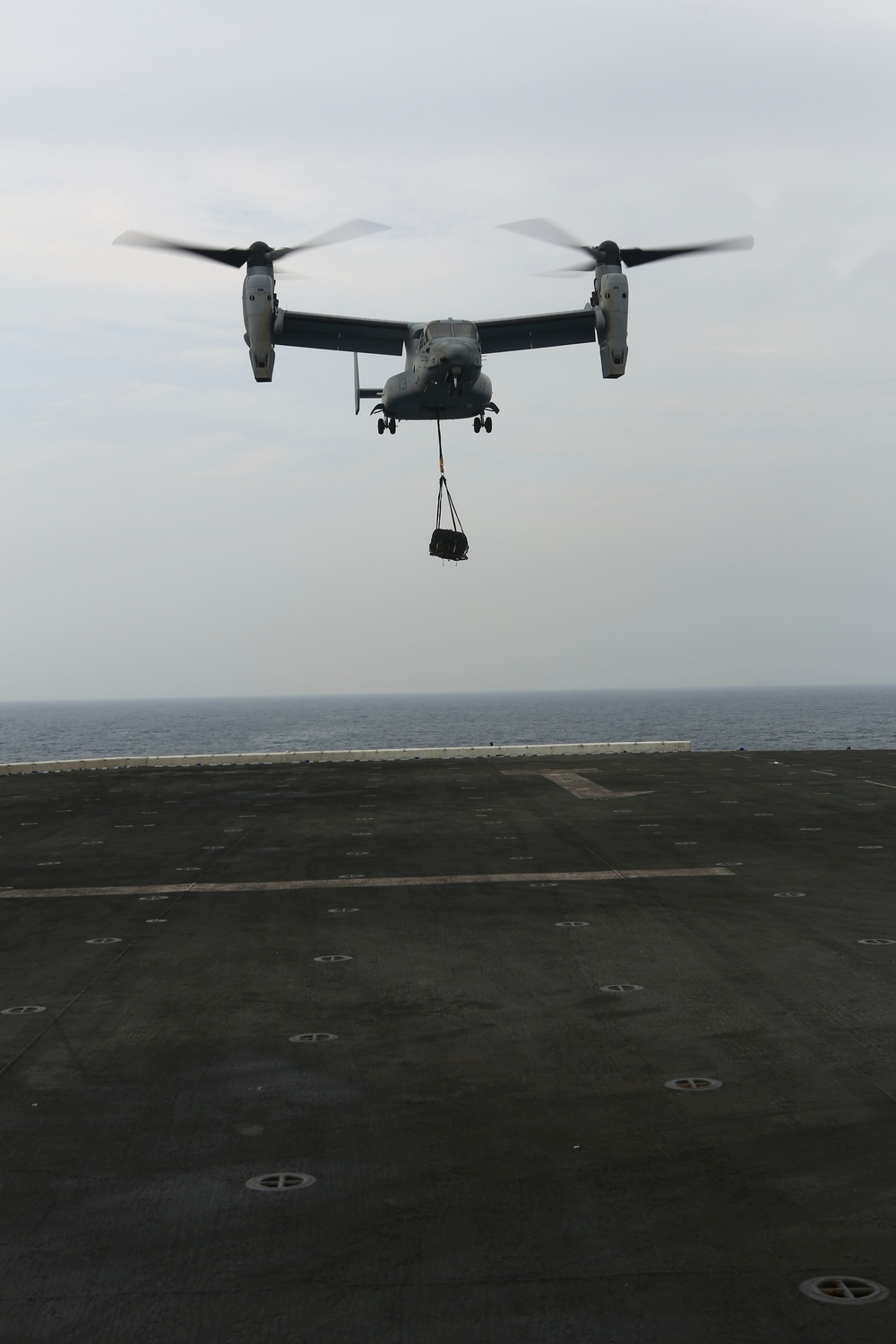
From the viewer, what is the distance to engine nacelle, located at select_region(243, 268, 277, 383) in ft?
102

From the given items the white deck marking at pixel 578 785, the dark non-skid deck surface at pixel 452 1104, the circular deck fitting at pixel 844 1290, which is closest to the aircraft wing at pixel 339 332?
the white deck marking at pixel 578 785

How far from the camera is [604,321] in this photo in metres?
32.8

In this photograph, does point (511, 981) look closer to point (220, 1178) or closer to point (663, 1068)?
point (663, 1068)

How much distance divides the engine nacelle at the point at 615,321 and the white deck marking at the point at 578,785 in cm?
1246

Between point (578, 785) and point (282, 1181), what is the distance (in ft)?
95.2

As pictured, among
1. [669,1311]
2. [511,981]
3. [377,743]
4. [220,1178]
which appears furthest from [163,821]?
[377,743]

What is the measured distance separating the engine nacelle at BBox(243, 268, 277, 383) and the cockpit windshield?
16.5ft

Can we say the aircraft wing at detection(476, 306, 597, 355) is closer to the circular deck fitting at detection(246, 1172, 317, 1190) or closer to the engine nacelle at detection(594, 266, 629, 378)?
the engine nacelle at detection(594, 266, 629, 378)

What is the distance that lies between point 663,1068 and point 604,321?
2733 centimetres

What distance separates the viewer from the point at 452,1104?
8.86 meters

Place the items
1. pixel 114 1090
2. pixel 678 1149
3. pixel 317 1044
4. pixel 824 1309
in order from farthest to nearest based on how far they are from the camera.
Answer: pixel 317 1044
pixel 114 1090
pixel 678 1149
pixel 824 1309

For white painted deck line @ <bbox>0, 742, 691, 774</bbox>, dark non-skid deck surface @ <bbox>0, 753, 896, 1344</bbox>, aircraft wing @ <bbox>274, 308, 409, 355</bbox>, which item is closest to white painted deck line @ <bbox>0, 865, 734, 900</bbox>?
dark non-skid deck surface @ <bbox>0, 753, 896, 1344</bbox>

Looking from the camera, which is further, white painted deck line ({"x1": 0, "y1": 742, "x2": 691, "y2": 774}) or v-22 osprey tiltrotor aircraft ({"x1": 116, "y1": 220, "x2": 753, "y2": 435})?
white painted deck line ({"x1": 0, "y1": 742, "x2": 691, "y2": 774})

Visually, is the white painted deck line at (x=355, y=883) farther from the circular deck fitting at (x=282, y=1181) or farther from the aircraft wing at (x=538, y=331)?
the aircraft wing at (x=538, y=331)
